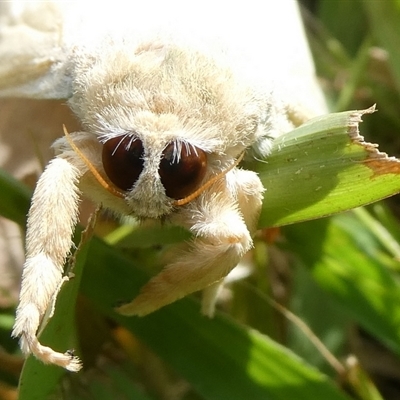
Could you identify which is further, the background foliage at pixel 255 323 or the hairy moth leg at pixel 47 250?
the background foliage at pixel 255 323

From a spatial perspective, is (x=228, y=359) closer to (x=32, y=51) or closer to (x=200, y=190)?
(x=200, y=190)

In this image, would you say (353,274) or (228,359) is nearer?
(228,359)

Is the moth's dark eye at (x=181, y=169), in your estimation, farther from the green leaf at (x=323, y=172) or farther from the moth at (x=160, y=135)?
the green leaf at (x=323, y=172)

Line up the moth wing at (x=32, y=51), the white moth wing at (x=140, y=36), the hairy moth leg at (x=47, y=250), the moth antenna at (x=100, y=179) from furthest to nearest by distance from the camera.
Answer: the moth wing at (x=32, y=51)
the white moth wing at (x=140, y=36)
the moth antenna at (x=100, y=179)
the hairy moth leg at (x=47, y=250)

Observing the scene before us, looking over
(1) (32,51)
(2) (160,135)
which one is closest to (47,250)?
(2) (160,135)

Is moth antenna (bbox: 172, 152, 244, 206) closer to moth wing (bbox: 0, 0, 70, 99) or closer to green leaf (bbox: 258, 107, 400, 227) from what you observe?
green leaf (bbox: 258, 107, 400, 227)

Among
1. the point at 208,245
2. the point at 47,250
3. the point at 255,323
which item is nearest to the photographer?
the point at 47,250

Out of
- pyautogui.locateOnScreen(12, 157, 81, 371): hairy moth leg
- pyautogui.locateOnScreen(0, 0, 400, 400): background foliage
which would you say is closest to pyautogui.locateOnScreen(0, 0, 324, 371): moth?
pyautogui.locateOnScreen(12, 157, 81, 371): hairy moth leg

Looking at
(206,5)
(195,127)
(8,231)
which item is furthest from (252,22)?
(8,231)

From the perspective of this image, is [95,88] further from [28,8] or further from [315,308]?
[315,308]

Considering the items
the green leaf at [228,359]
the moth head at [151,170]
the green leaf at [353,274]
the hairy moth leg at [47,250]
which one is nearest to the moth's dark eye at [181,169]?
the moth head at [151,170]
